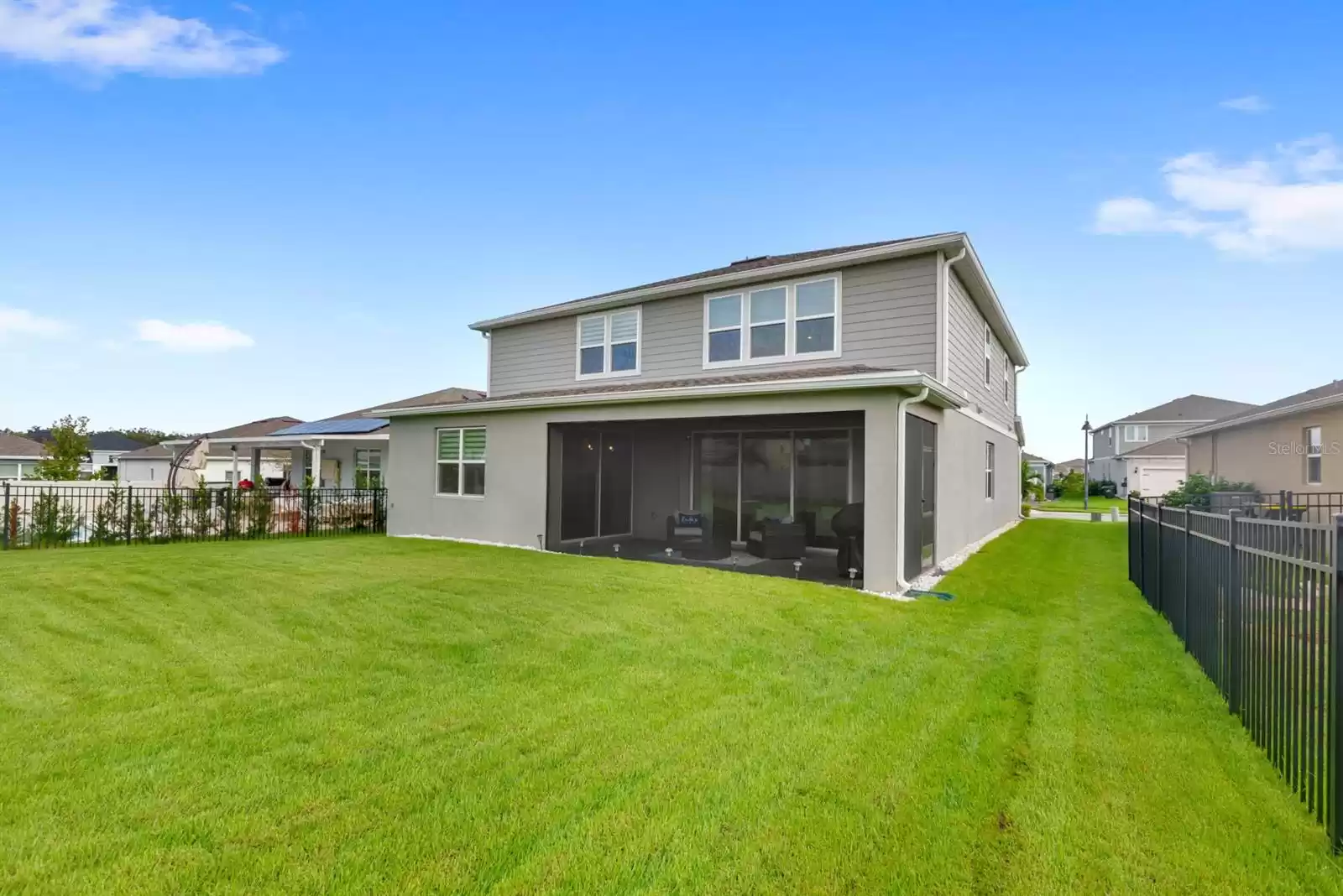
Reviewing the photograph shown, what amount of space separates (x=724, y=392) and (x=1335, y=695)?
7.18 meters

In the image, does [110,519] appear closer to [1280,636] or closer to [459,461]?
[459,461]

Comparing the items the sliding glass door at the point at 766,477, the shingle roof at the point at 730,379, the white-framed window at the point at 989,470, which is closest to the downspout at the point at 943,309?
the shingle roof at the point at 730,379

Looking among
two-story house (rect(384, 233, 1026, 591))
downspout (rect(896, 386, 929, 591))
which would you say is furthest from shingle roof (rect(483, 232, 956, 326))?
downspout (rect(896, 386, 929, 591))

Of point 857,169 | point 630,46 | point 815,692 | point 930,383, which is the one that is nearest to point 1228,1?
point 857,169

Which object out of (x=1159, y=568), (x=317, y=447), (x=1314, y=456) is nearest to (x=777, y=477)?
(x=1159, y=568)

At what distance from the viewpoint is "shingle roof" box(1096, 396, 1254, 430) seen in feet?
139

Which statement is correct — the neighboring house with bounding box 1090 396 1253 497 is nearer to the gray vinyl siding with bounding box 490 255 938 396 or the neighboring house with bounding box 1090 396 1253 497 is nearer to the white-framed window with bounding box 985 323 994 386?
the white-framed window with bounding box 985 323 994 386

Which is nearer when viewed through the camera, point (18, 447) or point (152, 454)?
point (152, 454)

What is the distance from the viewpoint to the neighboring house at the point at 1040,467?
46.5 meters

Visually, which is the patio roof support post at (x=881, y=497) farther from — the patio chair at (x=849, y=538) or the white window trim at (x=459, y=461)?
the white window trim at (x=459, y=461)

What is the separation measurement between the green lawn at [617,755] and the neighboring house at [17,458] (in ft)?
147

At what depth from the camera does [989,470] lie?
15.6 metres

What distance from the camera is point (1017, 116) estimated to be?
12234mm

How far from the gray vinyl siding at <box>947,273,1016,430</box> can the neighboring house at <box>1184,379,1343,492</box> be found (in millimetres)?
7109
